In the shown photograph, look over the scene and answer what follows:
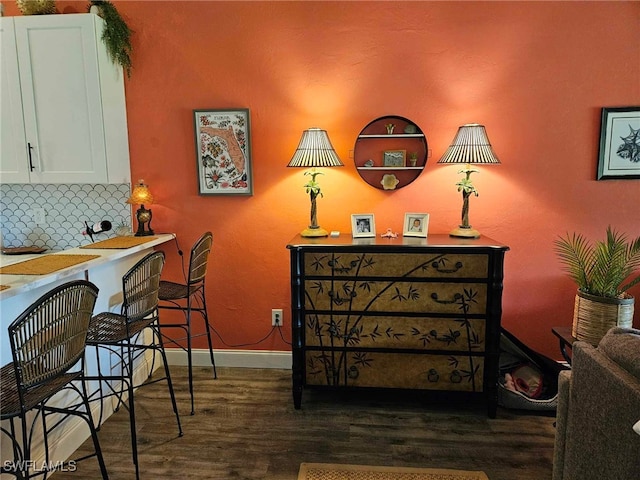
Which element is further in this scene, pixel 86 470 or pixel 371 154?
pixel 371 154

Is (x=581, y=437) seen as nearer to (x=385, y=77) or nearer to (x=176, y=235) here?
(x=385, y=77)

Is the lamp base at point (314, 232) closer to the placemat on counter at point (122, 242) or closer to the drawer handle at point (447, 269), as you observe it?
the drawer handle at point (447, 269)

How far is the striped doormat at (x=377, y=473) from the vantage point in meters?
1.99

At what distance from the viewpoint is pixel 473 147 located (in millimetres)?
2531

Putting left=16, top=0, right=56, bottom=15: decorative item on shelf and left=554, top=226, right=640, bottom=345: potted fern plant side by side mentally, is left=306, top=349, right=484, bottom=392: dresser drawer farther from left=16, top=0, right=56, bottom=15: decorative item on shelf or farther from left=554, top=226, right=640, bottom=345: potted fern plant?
left=16, top=0, right=56, bottom=15: decorative item on shelf

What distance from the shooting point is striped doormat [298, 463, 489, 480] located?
78.2 inches

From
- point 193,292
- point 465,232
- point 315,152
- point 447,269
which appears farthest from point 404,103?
point 193,292

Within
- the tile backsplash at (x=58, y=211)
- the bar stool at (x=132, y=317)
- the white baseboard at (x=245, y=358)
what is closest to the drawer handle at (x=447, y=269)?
the white baseboard at (x=245, y=358)

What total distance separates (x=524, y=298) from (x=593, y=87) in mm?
1391

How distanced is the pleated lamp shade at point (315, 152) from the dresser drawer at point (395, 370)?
1.12m

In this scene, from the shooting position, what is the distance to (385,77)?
109 inches

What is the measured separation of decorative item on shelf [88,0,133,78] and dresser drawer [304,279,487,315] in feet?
6.23

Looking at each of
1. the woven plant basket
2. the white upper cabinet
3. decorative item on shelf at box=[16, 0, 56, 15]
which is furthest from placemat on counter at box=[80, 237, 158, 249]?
the woven plant basket

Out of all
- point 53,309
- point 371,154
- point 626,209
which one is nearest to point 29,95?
point 53,309
